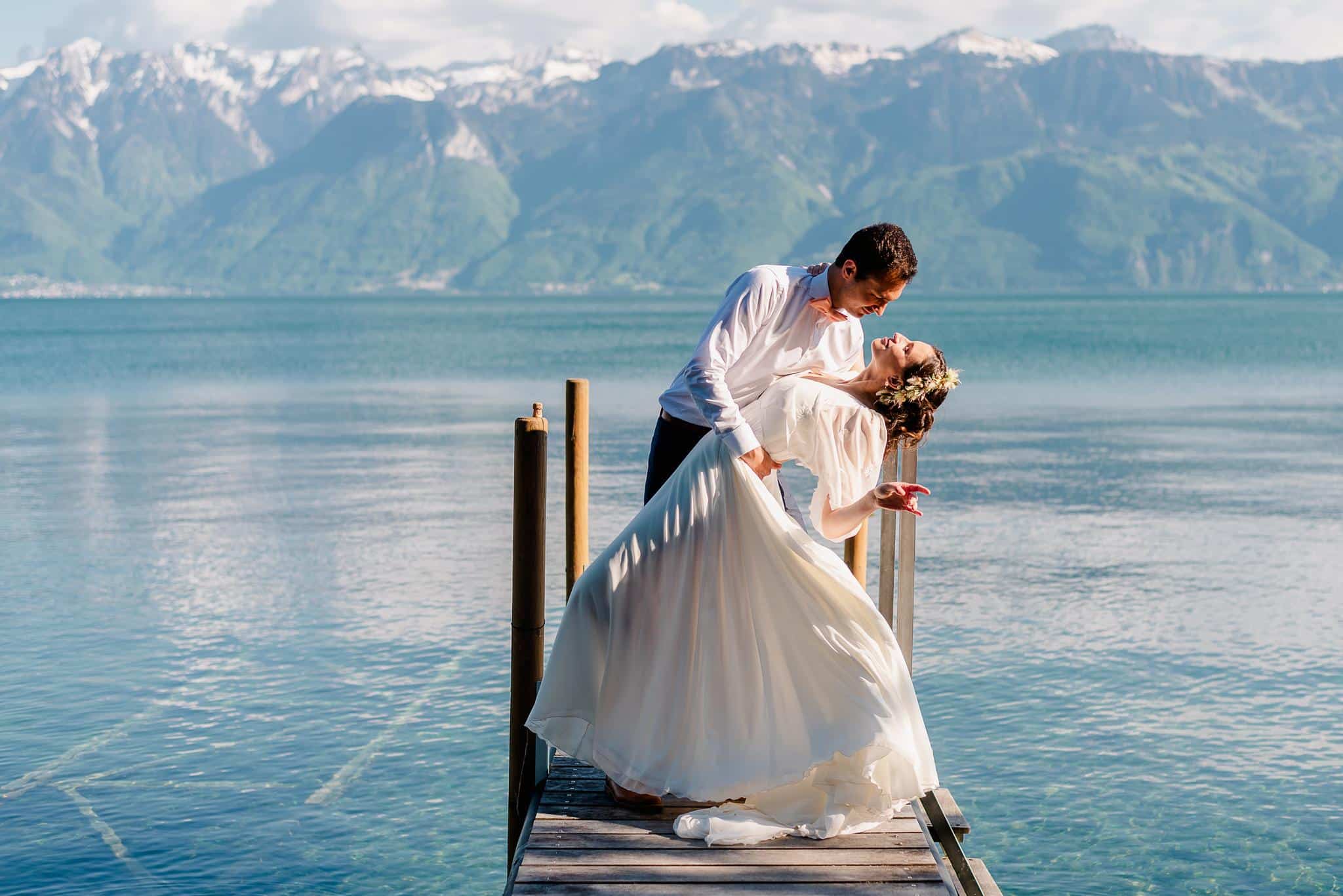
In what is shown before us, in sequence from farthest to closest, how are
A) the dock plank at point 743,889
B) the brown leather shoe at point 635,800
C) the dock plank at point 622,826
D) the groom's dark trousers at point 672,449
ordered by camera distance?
1. the groom's dark trousers at point 672,449
2. the brown leather shoe at point 635,800
3. the dock plank at point 622,826
4. the dock plank at point 743,889

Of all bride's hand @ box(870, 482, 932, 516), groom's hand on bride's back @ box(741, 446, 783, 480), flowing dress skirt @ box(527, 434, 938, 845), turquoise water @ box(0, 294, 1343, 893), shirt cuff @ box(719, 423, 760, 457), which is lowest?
turquoise water @ box(0, 294, 1343, 893)

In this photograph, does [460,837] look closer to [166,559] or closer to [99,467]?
[166,559]

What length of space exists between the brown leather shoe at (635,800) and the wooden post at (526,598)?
1.90 ft

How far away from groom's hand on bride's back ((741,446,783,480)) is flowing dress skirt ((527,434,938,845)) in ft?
0.15

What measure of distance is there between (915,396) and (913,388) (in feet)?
0.13

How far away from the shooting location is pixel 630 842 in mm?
5805

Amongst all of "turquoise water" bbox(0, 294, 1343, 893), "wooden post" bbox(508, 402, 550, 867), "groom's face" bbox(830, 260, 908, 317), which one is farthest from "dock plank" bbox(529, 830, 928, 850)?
"turquoise water" bbox(0, 294, 1343, 893)

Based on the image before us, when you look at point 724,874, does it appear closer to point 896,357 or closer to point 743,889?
point 743,889

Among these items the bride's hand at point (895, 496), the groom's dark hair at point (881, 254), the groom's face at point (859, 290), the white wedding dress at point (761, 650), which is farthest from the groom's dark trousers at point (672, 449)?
the groom's dark hair at point (881, 254)

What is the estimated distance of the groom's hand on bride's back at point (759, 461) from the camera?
5750 mm

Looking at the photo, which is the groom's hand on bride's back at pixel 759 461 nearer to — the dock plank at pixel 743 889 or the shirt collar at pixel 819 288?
the shirt collar at pixel 819 288

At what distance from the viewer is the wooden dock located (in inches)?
213

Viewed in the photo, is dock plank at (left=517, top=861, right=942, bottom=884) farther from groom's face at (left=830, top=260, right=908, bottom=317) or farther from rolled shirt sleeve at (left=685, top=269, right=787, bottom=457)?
groom's face at (left=830, top=260, right=908, bottom=317)

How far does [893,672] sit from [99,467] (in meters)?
25.0
